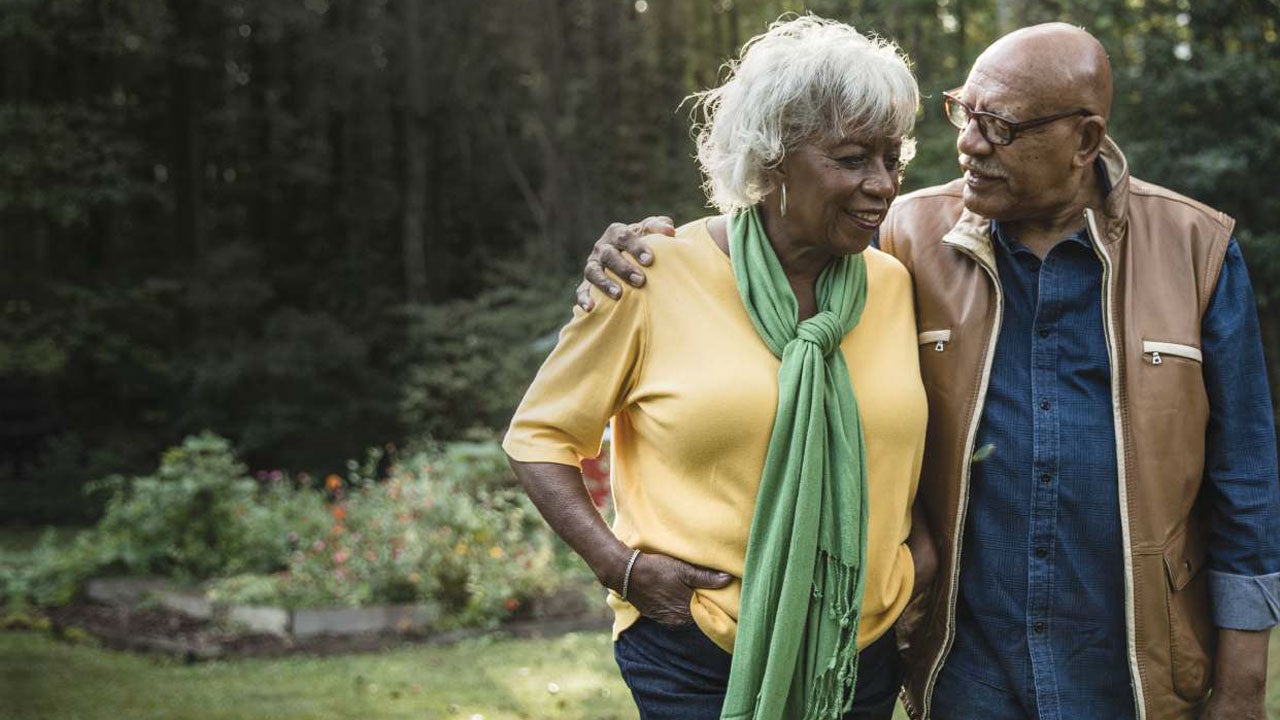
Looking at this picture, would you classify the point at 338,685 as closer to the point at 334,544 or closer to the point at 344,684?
the point at 344,684

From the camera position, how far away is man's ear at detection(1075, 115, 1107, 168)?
2.33 m

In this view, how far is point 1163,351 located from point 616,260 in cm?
104

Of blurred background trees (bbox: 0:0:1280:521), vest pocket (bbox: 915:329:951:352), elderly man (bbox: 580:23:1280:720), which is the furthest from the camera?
blurred background trees (bbox: 0:0:1280:521)

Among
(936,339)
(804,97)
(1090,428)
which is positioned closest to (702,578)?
(936,339)

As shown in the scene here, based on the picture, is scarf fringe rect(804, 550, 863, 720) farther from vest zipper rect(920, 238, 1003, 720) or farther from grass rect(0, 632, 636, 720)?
grass rect(0, 632, 636, 720)

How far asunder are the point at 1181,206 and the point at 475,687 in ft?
14.6

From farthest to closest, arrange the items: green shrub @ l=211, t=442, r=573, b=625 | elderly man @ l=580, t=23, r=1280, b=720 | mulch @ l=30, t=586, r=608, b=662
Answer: green shrub @ l=211, t=442, r=573, b=625 < mulch @ l=30, t=586, r=608, b=662 < elderly man @ l=580, t=23, r=1280, b=720

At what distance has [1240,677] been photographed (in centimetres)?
234

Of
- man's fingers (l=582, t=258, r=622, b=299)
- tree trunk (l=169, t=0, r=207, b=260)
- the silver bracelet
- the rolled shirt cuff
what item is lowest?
tree trunk (l=169, t=0, r=207, b=260)

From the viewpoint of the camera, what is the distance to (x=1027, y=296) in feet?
7.95

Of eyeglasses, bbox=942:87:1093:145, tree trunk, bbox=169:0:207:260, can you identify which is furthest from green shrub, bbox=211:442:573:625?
tree trunk, bbox=169:0:207:260

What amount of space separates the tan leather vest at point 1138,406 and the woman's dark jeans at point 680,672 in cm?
18

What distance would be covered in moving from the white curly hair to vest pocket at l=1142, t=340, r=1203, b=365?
0.58 m

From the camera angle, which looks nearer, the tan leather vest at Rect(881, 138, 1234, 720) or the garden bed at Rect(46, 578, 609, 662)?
the tan leather vest at Rect(881, 138, 1234, 720)
